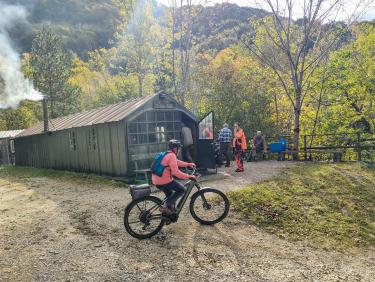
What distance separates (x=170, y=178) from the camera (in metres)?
7.04

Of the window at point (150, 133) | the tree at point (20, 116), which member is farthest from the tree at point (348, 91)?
the tree at point (20, 116)

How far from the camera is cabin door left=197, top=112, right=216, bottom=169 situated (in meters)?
14.6

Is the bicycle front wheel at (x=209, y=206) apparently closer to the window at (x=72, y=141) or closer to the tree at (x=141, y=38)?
the window at (x=72, y=141)

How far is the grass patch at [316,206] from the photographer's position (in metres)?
8.13

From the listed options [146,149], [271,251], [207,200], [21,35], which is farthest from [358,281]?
[21,35]

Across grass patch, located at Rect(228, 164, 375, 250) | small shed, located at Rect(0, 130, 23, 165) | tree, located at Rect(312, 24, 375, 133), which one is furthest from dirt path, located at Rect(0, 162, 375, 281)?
small shed, located at Rect(0, 130, 23, 165)

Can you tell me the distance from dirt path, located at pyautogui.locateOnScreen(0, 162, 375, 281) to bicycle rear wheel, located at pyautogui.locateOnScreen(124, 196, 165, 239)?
0.62ft

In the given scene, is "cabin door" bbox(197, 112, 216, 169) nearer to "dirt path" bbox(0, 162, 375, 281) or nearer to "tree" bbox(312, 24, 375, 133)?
"dirt path" bbox(0, 162, 375, 281)

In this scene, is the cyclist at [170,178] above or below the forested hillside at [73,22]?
below

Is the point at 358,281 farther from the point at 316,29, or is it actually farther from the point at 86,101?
the point at 86,101

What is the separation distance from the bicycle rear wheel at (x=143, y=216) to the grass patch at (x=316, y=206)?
2.71 m

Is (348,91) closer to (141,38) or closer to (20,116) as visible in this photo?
(141,38)

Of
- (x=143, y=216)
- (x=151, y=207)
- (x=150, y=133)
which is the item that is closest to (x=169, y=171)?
(x=151, y=207)

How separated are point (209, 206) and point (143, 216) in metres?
1.51
